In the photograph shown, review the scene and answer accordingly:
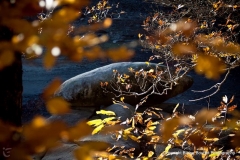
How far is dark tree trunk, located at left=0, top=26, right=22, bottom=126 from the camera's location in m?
1.14

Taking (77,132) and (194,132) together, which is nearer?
(77,132)

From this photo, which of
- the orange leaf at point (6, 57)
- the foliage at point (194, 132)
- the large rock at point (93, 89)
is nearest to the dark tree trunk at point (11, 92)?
the foliage at point (194, 132)

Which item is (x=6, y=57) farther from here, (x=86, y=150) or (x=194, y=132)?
(x=194, y=132)

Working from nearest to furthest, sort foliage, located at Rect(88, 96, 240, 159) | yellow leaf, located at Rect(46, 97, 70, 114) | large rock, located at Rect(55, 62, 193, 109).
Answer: yellow leaf, located at Rect(46, 97, 70, 114) → foliage, located at Rect(88, 96, 240, 159) → large rock, located at Rect(55, 62, 193, 109)

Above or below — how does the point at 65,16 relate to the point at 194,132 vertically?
above

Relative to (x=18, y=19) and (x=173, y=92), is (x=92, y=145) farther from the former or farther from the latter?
(x=173, y=92)

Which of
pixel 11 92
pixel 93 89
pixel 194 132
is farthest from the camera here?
pixel 93 89

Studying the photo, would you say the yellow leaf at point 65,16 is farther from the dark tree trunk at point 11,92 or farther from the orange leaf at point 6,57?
the dark tree trunk at point 11,92

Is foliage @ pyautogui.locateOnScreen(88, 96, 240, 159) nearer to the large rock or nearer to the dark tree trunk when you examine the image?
the dark tree trunk

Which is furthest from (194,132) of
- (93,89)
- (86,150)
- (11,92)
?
(93,89)

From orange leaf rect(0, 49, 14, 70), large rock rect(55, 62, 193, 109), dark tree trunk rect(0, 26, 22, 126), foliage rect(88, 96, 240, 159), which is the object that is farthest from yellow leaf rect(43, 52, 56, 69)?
large rock rect(55, 62, 193, 109)

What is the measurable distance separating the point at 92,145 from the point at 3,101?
0.85 m

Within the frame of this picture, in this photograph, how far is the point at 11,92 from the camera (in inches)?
46.4

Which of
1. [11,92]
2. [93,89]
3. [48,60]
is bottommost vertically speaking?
[93,89]
